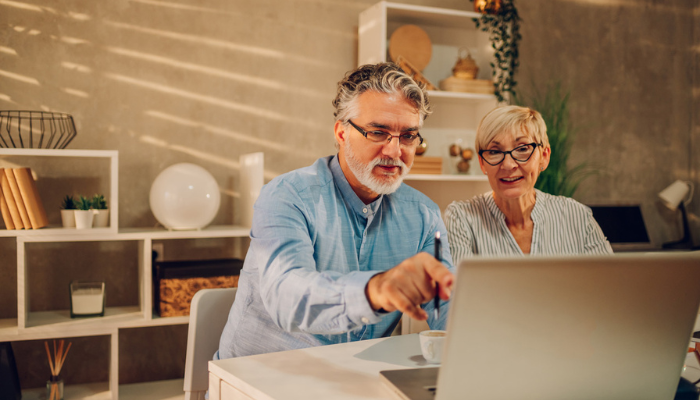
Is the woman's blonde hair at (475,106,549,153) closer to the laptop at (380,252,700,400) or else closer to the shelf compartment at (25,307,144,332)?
the laptop at (380,252,700,400)

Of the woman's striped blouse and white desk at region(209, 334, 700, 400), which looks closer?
white desk at region(209, 334, 700, 400)

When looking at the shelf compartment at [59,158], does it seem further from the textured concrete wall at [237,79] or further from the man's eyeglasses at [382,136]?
the man's eyeglasses at [382,136]

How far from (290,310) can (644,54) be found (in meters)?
3.62

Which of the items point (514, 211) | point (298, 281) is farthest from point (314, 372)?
point (514, 211)

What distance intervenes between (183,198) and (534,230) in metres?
1.47

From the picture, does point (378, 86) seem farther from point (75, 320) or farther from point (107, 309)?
point (107, 309)

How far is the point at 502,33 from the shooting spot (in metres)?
3.03

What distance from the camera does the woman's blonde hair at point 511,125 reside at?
5.88 ft

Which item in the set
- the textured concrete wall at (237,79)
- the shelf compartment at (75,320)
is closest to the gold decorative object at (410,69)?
the textured concrete wall at (237,79)

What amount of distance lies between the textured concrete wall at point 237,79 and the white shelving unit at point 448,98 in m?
0.19

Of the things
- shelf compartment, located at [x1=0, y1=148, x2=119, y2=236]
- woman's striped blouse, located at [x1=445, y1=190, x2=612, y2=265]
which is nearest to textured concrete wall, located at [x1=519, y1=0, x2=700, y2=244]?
woman's striped blouse, located at [x1=445, y1=190, x2=612, y2=265]

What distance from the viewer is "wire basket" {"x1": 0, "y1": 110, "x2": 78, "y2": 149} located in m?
2.56

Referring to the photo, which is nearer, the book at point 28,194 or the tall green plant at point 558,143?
Result: the book at point 28,194

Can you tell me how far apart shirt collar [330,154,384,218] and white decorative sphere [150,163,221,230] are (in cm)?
113
